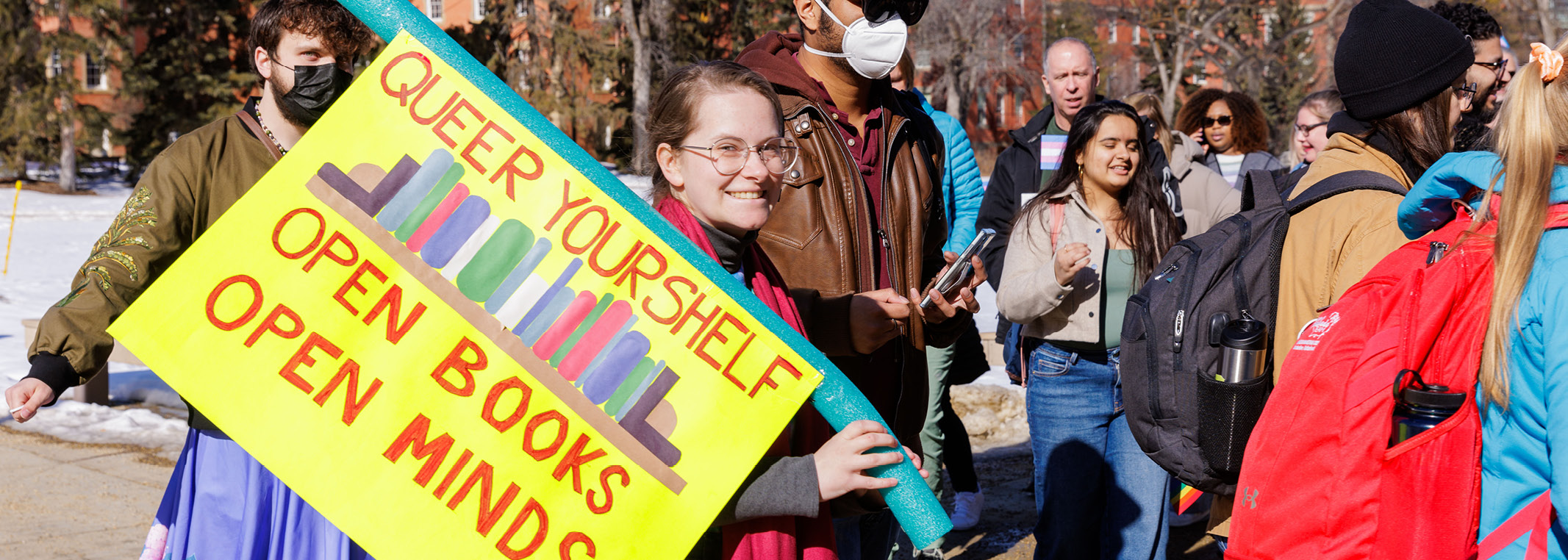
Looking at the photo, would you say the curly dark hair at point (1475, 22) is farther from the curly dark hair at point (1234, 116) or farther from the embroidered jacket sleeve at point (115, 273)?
the embroidered jacket sleeve at point (115, 273)

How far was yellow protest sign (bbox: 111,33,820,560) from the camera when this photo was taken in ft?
5.44

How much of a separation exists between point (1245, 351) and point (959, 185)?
2.36 meters

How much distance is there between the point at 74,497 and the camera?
18.5 feet

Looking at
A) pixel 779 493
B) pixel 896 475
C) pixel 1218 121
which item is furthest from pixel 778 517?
pixel 1218 121

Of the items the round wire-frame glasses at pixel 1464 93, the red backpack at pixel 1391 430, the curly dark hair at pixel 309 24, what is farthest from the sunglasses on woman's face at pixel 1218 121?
the curly dark hair at pixel 309 24

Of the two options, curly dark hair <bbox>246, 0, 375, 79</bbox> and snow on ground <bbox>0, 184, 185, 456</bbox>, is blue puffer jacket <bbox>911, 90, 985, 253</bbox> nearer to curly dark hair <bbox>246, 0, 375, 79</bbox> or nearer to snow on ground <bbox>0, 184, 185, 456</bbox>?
curly dark hair <bbox>246, 0, 375, 79</bbox>

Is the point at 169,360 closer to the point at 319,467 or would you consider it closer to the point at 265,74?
the point at 319,467

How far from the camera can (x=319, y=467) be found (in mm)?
1656

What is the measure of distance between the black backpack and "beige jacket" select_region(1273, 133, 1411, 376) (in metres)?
0.02

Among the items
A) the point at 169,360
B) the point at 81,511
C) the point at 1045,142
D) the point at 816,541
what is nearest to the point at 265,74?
the point at 169,360

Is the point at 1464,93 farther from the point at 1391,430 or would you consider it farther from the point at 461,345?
the point at 461,345

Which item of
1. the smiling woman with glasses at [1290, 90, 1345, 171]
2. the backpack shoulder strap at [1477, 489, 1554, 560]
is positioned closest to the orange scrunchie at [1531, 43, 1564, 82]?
the backpack shoulder strap at [1477, 489, 1554, 560]

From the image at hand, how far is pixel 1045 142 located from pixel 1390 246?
2.74 meters

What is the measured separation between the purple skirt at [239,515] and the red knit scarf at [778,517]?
3.46 feet
